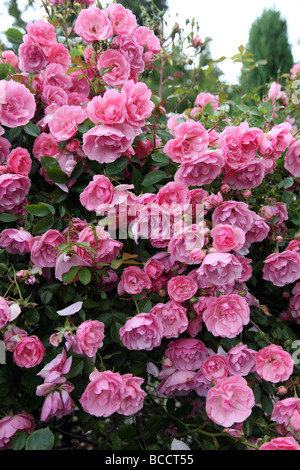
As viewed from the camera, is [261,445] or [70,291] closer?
[261,445]

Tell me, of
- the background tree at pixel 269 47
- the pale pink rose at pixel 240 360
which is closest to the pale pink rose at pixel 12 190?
the pale pink rose at pixel 240 360

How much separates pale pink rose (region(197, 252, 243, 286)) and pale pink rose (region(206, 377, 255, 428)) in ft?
0.77

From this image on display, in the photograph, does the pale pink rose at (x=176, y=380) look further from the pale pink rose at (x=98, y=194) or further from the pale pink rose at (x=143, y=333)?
the pale pink rose at (x=98, y=194)

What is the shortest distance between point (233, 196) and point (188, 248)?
0.25 m

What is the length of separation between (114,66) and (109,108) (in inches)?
8.3

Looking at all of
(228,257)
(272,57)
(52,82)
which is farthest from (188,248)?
(272,57)

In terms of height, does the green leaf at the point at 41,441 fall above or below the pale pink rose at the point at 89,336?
below

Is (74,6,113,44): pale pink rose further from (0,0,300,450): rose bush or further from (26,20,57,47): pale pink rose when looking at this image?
(26,20,57,47): pale pink rose

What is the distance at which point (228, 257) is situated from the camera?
0.85 metres

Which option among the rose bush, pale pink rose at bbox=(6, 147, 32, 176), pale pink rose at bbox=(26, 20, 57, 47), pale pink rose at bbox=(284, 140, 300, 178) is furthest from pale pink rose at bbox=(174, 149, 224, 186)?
pale pink rose at bbox=(26, 20, 57, 47)

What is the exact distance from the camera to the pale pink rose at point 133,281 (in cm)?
97

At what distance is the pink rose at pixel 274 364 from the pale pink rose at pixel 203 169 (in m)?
0.45

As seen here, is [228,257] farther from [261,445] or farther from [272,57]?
[272,57]

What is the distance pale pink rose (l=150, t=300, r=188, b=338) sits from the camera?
951 millimetres
